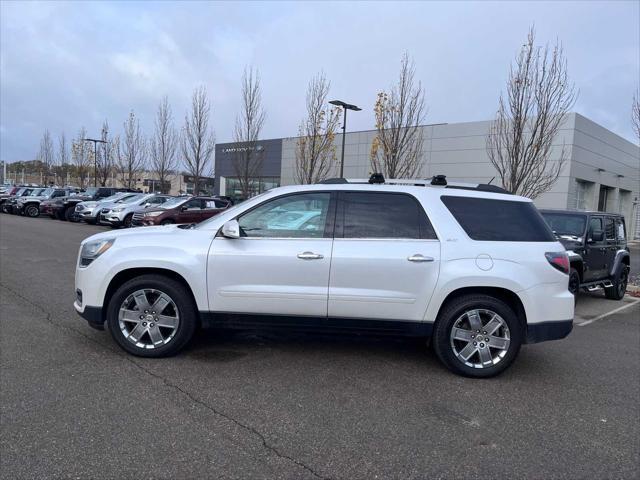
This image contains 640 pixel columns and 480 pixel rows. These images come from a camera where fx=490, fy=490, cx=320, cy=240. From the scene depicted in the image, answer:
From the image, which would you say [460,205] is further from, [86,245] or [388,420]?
[86,245]

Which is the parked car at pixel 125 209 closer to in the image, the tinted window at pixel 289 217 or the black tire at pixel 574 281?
the black tire at pixel 574 281

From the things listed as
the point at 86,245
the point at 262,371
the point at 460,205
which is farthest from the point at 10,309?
the point at 460,205

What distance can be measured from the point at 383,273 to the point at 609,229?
7.61 m

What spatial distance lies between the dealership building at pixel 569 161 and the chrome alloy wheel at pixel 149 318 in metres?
22.0

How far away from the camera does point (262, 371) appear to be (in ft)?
15.0

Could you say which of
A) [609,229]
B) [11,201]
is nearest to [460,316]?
[609,229]

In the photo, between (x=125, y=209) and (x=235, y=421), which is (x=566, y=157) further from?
(x=235, y=421)

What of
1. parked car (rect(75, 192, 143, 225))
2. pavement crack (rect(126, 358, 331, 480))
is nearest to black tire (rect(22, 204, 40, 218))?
parked car (rect(75, 192, 143, 225))

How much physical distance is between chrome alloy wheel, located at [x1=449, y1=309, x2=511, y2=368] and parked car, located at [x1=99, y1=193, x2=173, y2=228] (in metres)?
18.3

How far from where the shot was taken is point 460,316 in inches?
181

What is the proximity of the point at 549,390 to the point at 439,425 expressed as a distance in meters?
1.47

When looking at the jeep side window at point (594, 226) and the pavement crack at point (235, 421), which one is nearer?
the pavement crack at point (235, 421)

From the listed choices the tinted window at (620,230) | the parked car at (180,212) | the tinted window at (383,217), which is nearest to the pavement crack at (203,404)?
the tinted window at (383,217)

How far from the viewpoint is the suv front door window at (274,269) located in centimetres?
457
